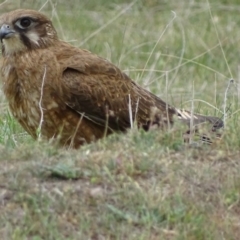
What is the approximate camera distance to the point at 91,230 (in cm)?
580

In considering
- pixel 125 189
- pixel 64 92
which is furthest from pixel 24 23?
pixel 125 189

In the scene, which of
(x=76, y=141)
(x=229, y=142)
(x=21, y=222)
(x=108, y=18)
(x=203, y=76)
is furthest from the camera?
(x=108, y=18)

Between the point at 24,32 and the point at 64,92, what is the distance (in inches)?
26.0

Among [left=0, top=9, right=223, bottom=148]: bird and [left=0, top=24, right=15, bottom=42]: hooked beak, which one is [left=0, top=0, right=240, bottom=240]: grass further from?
[left=0, top=24, right=15, bottom=42]: hooked beak

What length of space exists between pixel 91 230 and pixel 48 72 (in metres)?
2.04

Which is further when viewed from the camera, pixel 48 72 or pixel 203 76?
pixel 203 76

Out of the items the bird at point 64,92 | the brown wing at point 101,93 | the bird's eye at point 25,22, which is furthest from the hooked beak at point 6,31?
the brown wing at point 101,93

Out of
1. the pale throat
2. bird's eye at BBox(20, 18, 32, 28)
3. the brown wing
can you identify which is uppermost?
bird's eye at BBox(20, 18, 32, 28)

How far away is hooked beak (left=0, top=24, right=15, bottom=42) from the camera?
7832 millimetres

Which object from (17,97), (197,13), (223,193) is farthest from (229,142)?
(197,13)

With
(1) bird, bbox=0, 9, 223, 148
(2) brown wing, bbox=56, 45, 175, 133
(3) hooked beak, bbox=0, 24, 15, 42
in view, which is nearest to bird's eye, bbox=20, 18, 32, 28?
(1) bird, bbox=0, 9, 223, 148

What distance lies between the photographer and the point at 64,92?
7.59 meters

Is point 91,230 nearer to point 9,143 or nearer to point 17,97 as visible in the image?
point 9,143

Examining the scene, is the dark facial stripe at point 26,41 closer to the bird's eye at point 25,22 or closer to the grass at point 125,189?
the bird's eye at point 25,22
